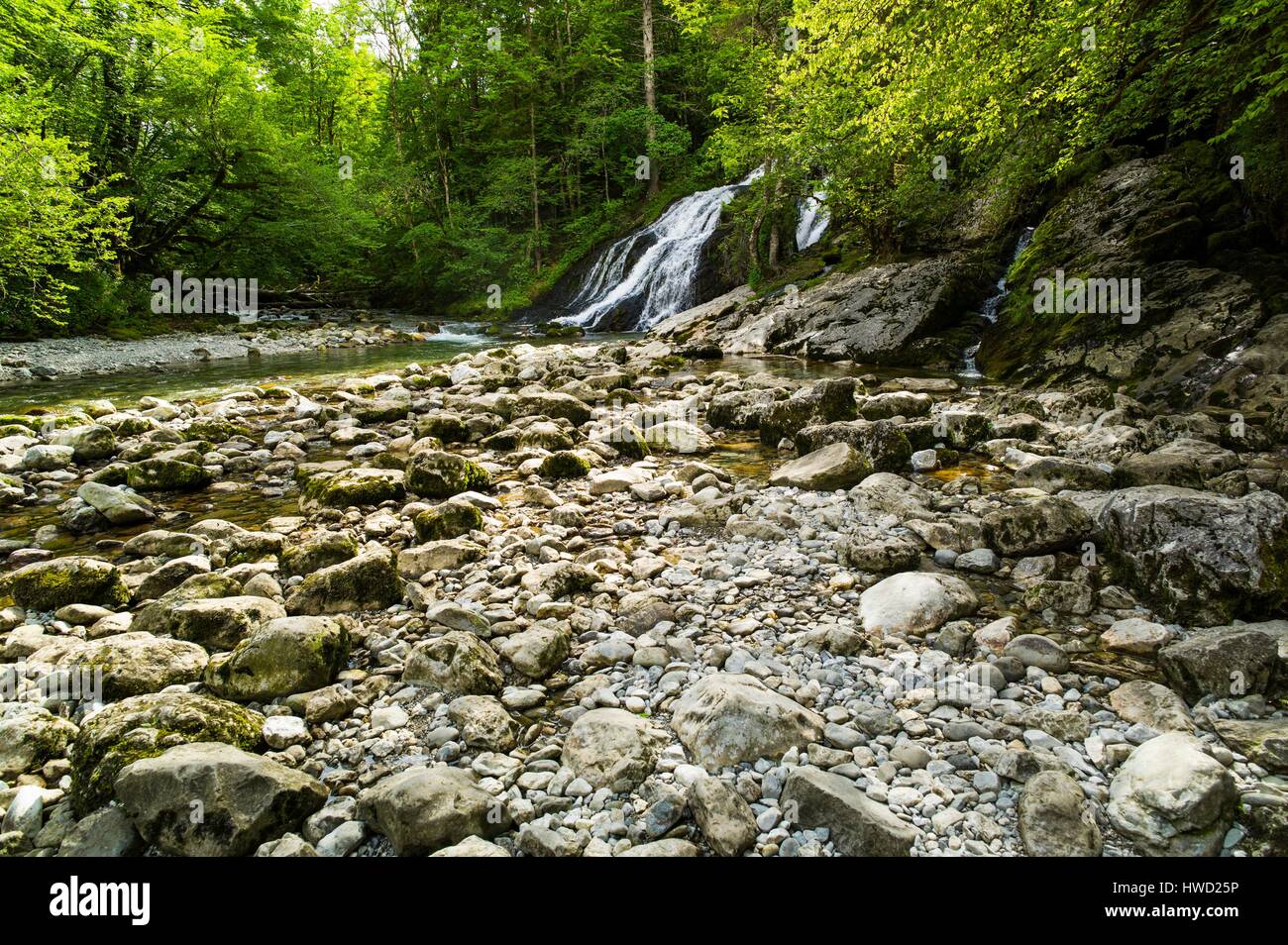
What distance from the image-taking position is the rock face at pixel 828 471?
5770 millimetres

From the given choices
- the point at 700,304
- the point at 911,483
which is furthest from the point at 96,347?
the point at 911,483

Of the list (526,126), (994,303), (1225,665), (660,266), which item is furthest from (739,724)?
(526,126)

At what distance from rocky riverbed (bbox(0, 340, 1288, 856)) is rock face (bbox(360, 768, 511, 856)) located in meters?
0.01

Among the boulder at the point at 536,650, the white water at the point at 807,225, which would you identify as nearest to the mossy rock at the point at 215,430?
the boulder at the point at 536,650

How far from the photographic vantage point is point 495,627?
358cm

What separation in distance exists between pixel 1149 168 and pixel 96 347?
81.6ft

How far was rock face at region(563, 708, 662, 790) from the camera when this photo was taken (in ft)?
7.86

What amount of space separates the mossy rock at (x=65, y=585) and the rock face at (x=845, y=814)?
4408 millimetres

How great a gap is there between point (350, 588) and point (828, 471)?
4148 millimetres

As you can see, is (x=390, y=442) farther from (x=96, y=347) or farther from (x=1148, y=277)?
(x=96, y=347)

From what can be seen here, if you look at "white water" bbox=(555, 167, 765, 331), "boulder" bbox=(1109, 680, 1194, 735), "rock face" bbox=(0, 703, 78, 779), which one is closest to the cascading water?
"boulder" bbox=(1109, 680, 1194, 735)

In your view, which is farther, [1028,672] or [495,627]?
[495,627]

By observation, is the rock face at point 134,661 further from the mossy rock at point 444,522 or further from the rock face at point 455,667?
the mossy rock at point 444,522

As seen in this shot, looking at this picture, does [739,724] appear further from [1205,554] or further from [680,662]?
[1205,554]
